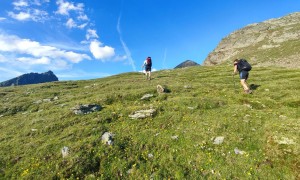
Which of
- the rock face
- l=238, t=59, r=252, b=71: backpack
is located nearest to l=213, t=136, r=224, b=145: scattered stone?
l=238, t=59, r=252, b=71: backpack

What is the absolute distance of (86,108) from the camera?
81.6 feet

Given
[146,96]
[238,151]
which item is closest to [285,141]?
[238,151]

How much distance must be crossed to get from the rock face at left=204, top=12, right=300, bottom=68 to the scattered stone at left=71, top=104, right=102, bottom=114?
63930 mm

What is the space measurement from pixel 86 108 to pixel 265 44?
103 m

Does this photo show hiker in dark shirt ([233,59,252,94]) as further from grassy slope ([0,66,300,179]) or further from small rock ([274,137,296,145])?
small rock ([274,137,296,145])

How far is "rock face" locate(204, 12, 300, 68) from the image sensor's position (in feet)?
263

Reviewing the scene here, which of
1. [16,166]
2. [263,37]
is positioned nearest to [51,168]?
[16,166]

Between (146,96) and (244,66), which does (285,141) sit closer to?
(244,66)

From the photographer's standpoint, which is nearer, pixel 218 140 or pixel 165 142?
pixel 218 140

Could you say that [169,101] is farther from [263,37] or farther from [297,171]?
[263,37]

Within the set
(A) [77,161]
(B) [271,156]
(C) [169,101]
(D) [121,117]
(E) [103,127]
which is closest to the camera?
(B) [271,156]

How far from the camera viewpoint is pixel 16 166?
16.1 metres

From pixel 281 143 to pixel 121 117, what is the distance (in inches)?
523

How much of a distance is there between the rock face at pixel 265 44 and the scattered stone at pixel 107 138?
66.9 metres
